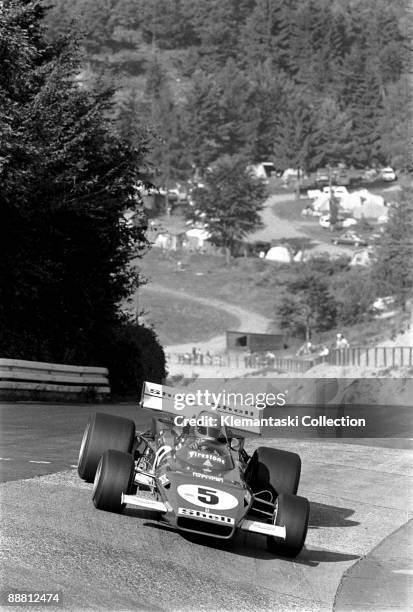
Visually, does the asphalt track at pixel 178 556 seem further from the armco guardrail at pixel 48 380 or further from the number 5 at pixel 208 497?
the armco guardrail at pixel 48 380

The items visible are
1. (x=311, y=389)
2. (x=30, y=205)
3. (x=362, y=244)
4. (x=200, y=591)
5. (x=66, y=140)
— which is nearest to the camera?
(x=200, y=591)

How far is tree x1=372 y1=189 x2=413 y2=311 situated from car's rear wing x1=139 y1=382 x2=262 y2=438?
71.0 metres

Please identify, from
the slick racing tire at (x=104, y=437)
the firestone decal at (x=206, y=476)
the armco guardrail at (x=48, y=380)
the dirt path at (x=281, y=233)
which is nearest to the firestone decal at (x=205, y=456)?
the firestone decal at (x=206, y=476)

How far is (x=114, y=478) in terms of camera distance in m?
10.8

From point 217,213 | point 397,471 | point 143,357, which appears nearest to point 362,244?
point 217,213

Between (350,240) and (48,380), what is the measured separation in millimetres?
127654

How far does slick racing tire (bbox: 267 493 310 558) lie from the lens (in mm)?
10750

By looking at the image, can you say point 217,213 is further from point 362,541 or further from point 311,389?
point 362,541

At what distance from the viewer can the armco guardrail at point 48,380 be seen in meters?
23.9

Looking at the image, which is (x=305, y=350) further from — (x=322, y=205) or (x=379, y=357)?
(x=322, y=205)

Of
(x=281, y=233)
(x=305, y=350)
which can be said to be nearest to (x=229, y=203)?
(x=281, y=233)

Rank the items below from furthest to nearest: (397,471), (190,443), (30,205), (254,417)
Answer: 1. (30,205)
2. (397,471)
3. (254,417)
4. (190,443)

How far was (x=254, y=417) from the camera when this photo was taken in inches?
487

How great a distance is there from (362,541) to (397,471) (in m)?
4.68
